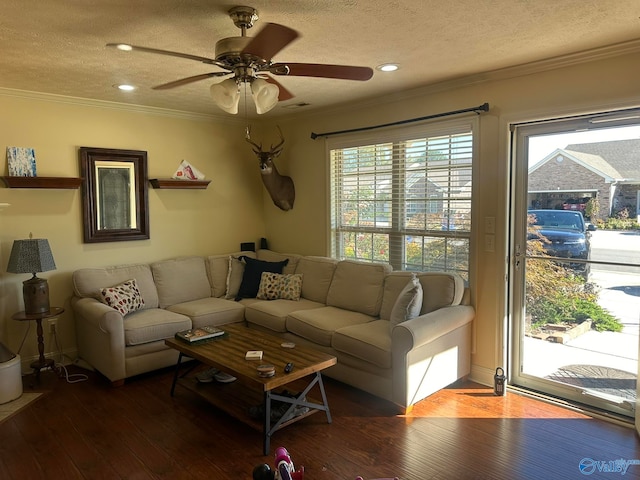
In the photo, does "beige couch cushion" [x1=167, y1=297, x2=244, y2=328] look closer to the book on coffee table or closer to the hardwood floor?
the book on coffee table

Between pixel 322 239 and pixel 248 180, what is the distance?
4.25 ft

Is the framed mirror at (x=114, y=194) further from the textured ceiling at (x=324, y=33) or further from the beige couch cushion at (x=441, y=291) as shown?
the beige couch cushion at (x=441, y=291)

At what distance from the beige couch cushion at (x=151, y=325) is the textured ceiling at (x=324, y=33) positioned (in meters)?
2.01

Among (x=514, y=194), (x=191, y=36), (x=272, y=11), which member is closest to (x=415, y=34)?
(x=272, y=11)

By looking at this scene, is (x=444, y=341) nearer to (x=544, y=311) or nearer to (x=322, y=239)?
(x=544, y=311)

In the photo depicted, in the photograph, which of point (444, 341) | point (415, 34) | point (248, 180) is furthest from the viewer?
point (248, 180)

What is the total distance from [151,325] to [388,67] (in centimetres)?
285

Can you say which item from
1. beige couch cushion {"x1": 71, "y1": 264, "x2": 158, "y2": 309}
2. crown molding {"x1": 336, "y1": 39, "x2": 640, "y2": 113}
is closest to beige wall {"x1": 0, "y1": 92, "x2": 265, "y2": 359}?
beige couch cushion {"x1": 71, "y1": 264, "x2": 158, "y2": 309}

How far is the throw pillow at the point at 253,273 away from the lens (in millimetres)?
4738

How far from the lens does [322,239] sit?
5.02m

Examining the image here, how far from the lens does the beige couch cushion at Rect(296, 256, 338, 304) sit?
450 centimetres

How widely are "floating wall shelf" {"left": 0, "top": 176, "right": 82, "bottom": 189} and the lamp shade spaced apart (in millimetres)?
525

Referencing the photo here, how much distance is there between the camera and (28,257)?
11.8ft

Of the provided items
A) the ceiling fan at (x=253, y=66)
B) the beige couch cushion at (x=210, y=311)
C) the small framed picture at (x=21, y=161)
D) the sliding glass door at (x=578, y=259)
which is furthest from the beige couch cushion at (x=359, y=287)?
the small framed picture at (x=21, y=161)
